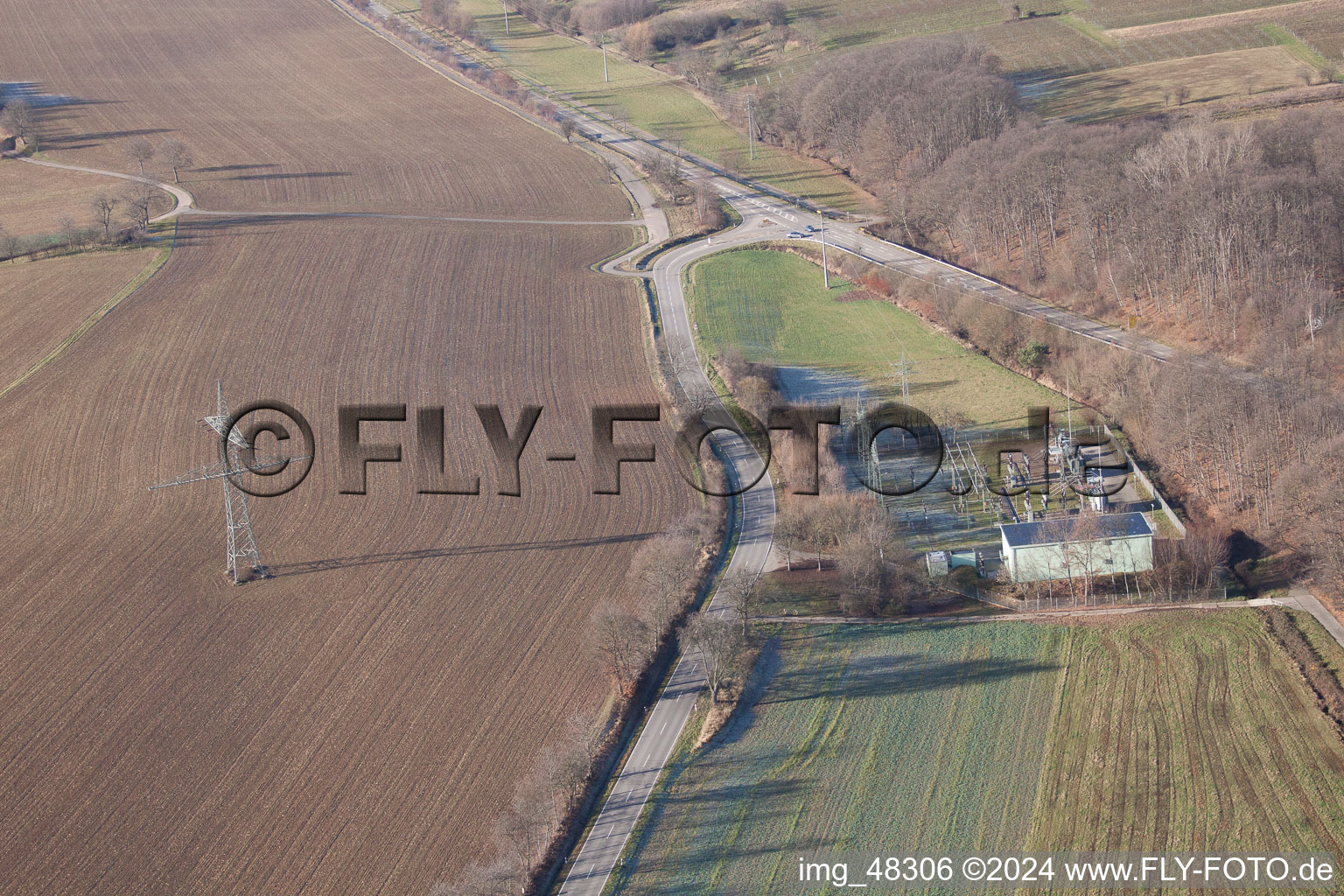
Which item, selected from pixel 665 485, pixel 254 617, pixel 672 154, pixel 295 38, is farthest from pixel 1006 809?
pixel 295 38

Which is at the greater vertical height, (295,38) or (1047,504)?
(295,38)

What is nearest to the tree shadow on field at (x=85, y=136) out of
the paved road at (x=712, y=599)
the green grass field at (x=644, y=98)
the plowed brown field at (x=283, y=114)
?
the plowed brown field at (x=283, y=114)

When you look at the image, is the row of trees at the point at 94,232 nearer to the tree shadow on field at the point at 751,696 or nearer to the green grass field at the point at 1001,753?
the tree shadow on field at the point at 751,696

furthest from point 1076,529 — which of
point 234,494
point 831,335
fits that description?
point 234,494

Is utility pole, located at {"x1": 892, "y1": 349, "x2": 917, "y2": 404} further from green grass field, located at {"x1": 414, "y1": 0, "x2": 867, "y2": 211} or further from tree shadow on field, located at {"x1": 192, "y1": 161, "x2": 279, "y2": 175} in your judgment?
tree shadow on field, located at {"x1": 192, "y1": 161, "x2": 279, "y2": 175}

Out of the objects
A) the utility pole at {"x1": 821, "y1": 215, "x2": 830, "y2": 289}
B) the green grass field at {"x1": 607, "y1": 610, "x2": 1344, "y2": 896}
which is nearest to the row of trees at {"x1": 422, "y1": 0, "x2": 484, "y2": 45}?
the utility pole at {"x1": 821, "y1": 215, "x2": 830, "y2": 289}

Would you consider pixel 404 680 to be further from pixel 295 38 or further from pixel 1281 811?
pixel 295 38
